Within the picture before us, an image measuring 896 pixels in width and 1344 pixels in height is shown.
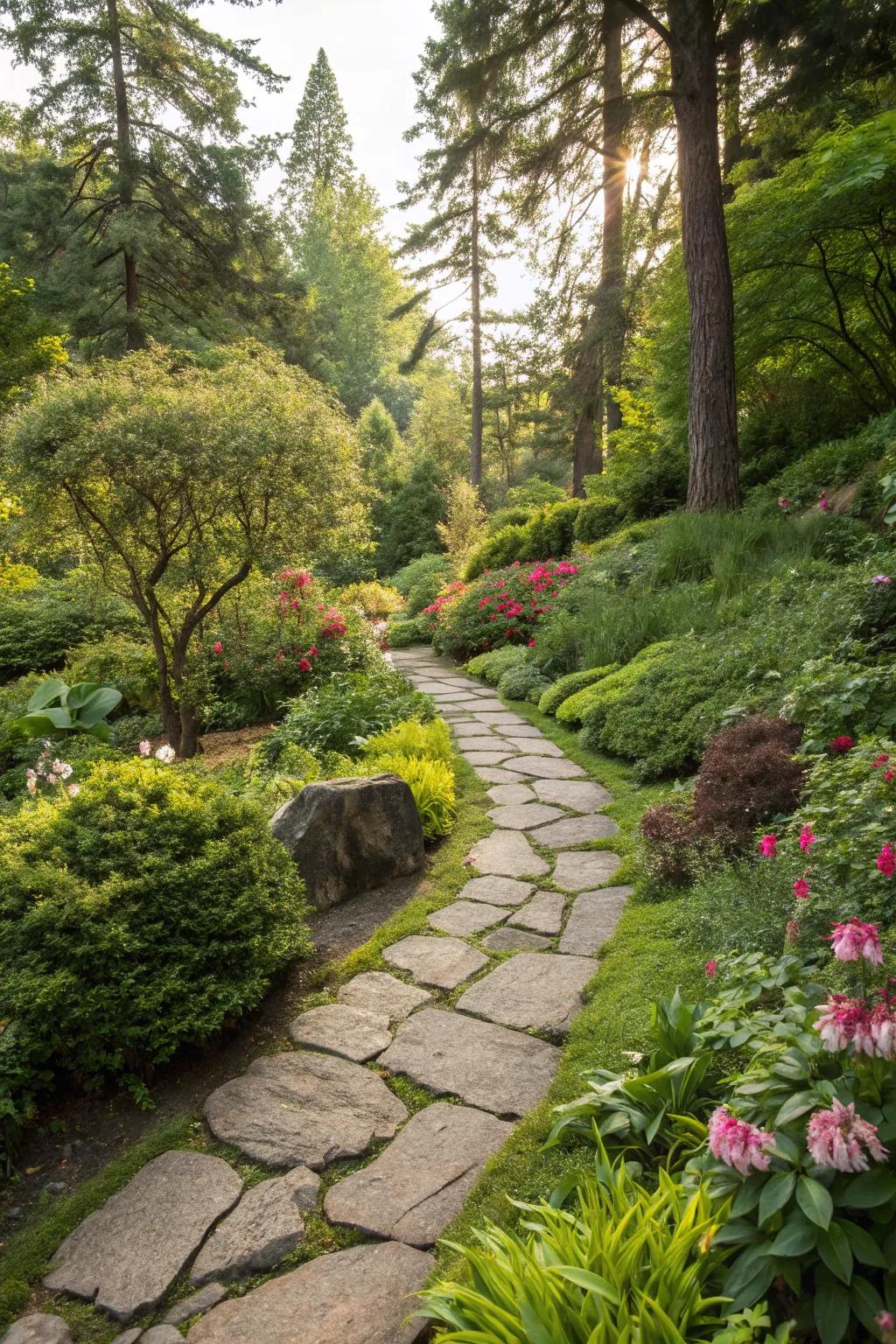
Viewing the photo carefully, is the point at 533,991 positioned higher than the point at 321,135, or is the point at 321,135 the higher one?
the point at 321,135

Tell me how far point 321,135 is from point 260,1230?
42.4m

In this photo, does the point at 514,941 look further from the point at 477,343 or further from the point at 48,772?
the point at 477,343

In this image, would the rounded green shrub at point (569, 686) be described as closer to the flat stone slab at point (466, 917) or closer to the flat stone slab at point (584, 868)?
the flat stone slab at point (584, 868)

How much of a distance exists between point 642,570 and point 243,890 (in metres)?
5.98

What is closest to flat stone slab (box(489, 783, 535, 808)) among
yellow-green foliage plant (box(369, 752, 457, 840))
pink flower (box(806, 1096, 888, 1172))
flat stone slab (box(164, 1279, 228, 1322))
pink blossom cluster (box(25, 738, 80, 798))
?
yellow-green foliage plant (box(369, 752, 457, 840))

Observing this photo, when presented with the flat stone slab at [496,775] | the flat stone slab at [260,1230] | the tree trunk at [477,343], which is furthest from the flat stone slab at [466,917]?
the tree trunk at [477,343]

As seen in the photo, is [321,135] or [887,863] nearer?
[887,863]

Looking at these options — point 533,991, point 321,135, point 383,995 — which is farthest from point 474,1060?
point 321,135

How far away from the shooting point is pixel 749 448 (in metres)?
9.91

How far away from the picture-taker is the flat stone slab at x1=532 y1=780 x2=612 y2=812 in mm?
4688

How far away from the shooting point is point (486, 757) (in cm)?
572

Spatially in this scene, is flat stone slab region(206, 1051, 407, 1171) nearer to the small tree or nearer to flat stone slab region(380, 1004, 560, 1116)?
flat stone slab region(380, 1004, 560, 1116)

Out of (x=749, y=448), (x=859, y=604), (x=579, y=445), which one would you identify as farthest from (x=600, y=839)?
(x=579, y=445)

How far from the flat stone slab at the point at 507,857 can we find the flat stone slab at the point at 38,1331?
2.48 m
